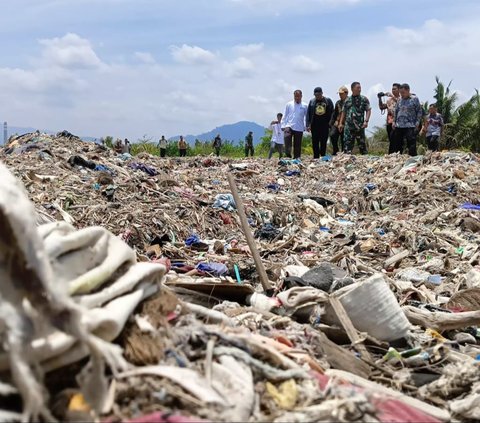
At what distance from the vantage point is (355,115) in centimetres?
1249

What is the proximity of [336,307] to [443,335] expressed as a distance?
843 millimetres

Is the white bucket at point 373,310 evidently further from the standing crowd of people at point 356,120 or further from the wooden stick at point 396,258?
the standing crowd of people at point 356,120

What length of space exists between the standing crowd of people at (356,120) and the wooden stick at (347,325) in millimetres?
8970

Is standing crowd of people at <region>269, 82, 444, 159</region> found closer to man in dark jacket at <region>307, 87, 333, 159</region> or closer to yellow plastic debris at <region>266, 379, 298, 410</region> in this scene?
man in dark jacket at <region>307, 87, 333, 159</region>

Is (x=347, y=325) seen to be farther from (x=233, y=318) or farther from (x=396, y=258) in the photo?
(x=396, y=258)

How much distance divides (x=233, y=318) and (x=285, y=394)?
80 cm

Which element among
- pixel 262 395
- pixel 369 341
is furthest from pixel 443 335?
pixel 262 395

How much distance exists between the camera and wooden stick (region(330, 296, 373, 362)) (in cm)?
316

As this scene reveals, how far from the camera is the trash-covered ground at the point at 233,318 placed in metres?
1.82

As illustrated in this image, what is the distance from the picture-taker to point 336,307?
3289 millimetres

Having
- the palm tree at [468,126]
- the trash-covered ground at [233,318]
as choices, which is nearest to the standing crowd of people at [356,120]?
the trash-covered ground at [233,318]

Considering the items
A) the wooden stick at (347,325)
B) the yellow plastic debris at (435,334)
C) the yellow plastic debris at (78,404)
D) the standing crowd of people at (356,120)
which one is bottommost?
the yellow plastic debris at (435,334)

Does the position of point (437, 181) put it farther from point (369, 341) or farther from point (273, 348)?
point (273, 348)

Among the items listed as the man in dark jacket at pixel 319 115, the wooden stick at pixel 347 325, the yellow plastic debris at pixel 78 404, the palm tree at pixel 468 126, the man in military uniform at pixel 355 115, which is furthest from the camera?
the palm tree at pixel 468 126
